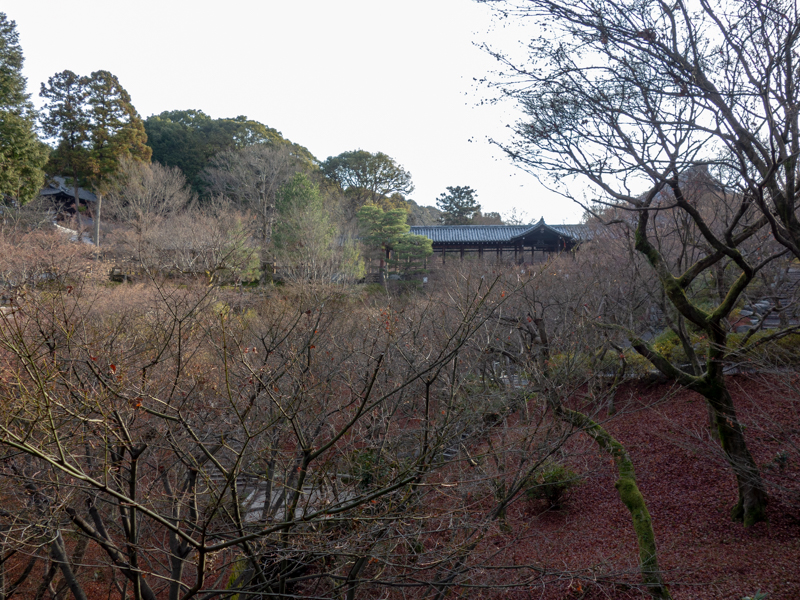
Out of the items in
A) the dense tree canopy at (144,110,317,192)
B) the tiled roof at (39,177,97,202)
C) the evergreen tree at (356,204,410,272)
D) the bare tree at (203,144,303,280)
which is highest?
the dense tree canopy at (144,110,317,192)

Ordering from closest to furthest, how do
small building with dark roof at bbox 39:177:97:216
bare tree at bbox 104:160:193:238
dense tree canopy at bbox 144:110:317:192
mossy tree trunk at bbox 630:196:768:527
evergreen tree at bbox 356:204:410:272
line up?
mossy tree trunk at bbox 630:196:768:527
bare tree at bbox 104:160:193:238
evergreen tree at bbox 356:204:410:272
small building with dark roof at bbox 39:177:97:216
dense tree canopy at bbox 144:110:317:192

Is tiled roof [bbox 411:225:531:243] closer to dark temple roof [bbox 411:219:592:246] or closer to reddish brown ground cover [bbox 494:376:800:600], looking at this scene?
dark temple roof [bbox 411:219:592:246]

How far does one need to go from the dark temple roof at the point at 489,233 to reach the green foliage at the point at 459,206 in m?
7.38

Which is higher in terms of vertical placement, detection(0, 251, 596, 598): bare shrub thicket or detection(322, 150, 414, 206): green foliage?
detection(322, 150, 414, 206): green foliage

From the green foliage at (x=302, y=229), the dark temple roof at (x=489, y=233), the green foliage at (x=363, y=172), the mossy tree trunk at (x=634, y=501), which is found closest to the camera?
the mossy tree trunk at (x=634, y=501)

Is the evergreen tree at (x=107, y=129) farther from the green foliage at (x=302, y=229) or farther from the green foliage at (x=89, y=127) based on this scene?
the green foliage at (x=302, y=229)

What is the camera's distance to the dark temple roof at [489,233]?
23.3 metres

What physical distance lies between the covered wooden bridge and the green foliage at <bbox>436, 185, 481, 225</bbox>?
7.38 metres

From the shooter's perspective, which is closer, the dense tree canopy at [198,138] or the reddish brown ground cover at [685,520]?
the reddish brown ground cover at [685,520]

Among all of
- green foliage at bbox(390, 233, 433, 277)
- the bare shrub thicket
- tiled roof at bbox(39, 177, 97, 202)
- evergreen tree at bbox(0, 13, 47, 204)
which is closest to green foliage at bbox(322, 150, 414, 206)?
green foliage at bbox(390, 233, 433, 277)

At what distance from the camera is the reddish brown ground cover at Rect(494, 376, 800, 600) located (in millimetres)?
5199

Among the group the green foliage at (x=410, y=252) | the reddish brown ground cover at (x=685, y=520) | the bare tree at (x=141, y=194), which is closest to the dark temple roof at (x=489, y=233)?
the green foliage at (x=410, y=252)

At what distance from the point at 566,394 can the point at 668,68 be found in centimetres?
345

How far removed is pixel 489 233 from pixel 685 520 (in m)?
19.5
